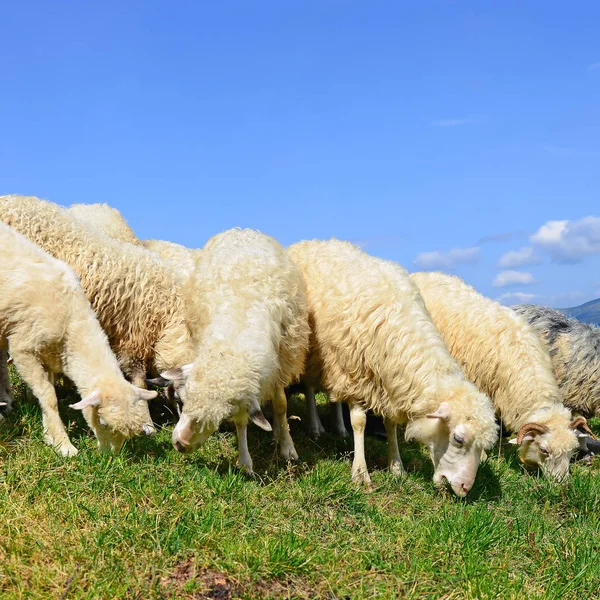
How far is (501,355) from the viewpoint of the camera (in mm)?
8078

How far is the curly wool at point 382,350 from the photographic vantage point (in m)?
5.92

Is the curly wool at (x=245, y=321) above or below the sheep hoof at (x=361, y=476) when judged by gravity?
above

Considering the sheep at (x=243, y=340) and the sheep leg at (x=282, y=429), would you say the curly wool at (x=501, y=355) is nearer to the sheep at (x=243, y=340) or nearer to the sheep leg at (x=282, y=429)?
the sheep at (x=243, y=340)

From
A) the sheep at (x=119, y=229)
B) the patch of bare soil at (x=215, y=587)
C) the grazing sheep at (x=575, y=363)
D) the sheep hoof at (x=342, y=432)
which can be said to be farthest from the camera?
the grazing sheep at (x=575, y=363)

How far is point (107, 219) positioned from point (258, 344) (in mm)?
4841

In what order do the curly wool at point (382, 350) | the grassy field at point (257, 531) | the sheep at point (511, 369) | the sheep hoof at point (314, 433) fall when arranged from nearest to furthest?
the grassy field at point (257, 531) → the curly wool at point (382, 350) → the sheep at point (511, 369) → the sheep hoof at point (314, 433)

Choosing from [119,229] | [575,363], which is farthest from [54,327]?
[575,363]

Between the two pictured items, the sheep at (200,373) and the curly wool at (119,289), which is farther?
the curly wool at (119,289)

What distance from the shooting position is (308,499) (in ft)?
16.6

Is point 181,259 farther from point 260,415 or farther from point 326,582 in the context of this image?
point 326,582

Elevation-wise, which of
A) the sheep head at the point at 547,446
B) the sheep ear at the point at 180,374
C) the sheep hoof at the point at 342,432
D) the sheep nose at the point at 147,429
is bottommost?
the sheep head at the point at 547,446

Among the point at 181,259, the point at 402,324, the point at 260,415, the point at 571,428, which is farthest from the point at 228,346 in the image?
the point at 571,428

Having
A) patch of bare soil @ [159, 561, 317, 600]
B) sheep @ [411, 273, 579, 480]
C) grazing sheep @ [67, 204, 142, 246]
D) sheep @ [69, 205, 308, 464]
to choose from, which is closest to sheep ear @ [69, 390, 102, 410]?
sheep @ [69, 205, 308, 464]

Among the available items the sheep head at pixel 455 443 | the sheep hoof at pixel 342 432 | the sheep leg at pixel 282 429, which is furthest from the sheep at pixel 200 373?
the sheep hoof at pixel 342 432
